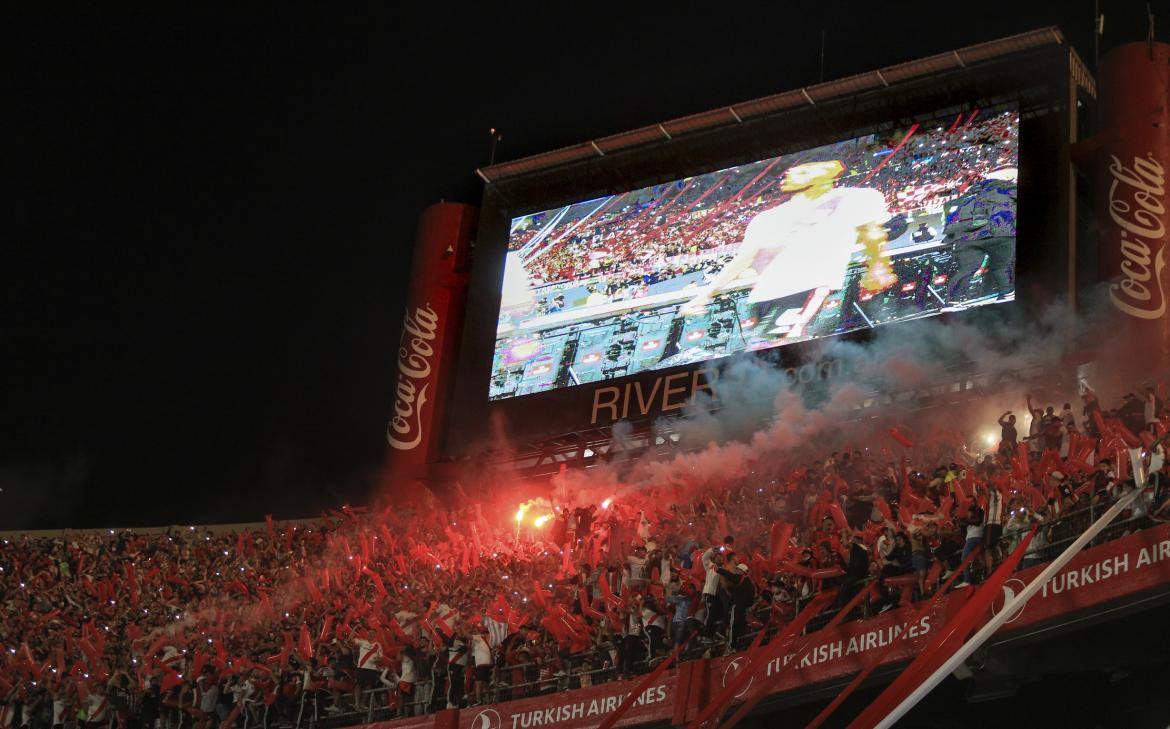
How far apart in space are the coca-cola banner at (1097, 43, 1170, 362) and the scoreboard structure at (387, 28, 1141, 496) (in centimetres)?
49

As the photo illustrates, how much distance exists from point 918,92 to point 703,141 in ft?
11.7

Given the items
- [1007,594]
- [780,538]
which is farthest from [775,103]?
[1007,594]

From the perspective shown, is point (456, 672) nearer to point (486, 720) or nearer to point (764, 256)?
point (486, 720)

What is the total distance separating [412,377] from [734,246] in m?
6.28

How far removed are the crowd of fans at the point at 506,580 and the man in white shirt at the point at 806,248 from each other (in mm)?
2703

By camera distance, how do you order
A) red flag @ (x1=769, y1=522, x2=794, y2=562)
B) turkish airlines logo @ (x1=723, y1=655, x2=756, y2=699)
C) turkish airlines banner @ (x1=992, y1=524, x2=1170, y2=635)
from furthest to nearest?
1. red flag @ (x1=769, y1=522, x2=794, y2=562)
2. turkish airlines logo @ (x1=723, y1=655, x2=756, y2=699)
3. turkish airlines banner @ (x1=992, y1=524, x2=1170, y2=635)

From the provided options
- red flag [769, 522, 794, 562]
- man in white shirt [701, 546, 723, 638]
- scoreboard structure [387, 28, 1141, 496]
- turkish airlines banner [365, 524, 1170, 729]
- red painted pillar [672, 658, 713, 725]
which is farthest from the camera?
scoreboard structure [387, 28, 1141, 496]

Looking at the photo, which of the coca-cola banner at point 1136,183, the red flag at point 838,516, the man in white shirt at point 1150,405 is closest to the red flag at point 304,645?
the red flag at point 838,516

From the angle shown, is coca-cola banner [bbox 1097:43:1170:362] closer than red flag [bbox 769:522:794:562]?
No

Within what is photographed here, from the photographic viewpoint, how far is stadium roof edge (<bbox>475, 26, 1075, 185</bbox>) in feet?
69.7

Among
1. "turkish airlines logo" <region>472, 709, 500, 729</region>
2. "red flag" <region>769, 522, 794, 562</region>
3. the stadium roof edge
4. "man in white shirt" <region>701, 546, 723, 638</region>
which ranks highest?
the stadium roof edge

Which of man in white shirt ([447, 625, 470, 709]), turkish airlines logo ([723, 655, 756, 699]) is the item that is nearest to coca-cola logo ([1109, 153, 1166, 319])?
turkish airlines logo ([723, 655, 756, 699])

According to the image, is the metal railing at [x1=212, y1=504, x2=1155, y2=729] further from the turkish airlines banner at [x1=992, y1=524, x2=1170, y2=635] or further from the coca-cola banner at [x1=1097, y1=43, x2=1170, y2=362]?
the coca-cola banner at [x1=1097, y1=43, x2=1170, y2=362]

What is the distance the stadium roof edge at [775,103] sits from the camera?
21.2m
